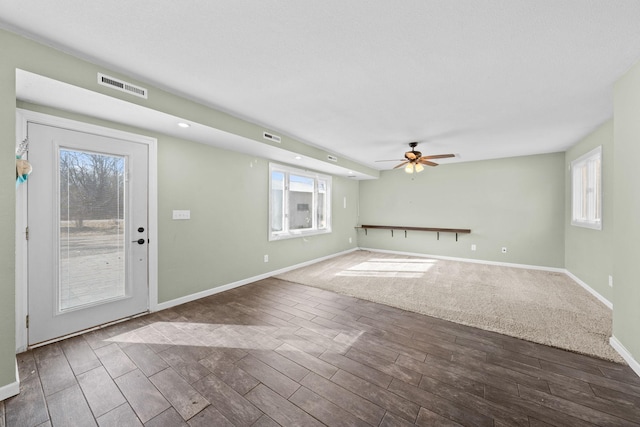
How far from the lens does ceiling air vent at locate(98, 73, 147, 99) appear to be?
2.13 m

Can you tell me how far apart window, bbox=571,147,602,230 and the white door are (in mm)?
6143

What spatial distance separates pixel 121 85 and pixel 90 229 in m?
1.54

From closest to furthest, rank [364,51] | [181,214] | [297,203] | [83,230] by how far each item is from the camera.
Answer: [364,51]
[83,230]
[181,214]
[297,203]

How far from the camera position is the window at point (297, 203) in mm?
4992

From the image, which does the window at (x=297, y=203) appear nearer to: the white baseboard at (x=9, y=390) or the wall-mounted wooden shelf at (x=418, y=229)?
the wall-mounted wooden shelf at (x=418, y=229)

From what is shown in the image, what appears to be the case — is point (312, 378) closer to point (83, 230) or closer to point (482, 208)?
point (83, 230)

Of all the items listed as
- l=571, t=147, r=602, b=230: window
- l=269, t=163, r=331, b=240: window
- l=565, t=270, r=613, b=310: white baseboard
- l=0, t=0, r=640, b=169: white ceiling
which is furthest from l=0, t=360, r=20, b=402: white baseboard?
l=571, t=147, r=602, b=230: window

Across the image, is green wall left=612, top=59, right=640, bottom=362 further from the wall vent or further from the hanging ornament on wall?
the hanging ornament on wall

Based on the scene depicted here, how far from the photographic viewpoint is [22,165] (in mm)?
2066

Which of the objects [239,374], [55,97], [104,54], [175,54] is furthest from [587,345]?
[55,97]

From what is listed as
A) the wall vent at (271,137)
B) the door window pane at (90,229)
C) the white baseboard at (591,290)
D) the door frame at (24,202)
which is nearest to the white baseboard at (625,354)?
the white baseboard at (591,290)

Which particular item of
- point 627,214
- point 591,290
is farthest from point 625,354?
point 591,290

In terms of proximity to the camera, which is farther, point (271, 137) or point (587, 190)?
point (587, 190)

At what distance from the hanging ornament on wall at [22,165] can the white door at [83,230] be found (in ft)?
0.18
